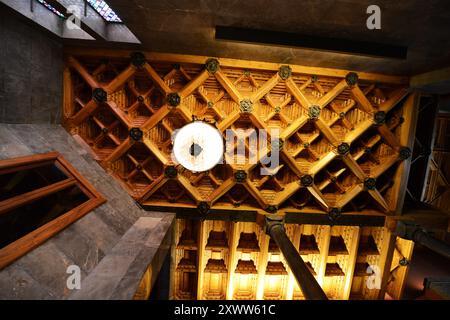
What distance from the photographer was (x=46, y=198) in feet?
9.46

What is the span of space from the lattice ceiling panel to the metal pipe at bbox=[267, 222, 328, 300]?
601 millimetres

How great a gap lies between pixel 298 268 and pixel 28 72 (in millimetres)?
5094

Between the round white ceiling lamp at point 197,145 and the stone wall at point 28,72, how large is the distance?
7.90 ft

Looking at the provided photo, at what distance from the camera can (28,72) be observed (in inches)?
128

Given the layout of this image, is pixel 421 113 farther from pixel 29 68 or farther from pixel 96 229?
pixel 29 68

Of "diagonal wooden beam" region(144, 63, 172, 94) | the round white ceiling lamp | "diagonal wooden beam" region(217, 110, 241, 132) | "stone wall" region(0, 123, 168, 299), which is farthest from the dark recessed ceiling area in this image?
"stone wall" region(0, 123, 168, 299)

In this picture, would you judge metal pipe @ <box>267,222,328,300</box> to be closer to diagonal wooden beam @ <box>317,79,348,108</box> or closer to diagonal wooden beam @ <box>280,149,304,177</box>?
diagonal wooden beam @ <box>280,149,304,177</box>

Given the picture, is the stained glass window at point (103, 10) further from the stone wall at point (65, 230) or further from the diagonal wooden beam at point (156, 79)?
the stone wall at point (65, 230)

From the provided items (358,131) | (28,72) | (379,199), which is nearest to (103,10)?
(28,72)

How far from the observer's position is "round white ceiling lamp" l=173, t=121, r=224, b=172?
3508mm

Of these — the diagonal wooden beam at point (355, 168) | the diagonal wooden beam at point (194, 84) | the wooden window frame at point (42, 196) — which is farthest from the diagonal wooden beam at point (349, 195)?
the wooden window frame at point (42, 196)

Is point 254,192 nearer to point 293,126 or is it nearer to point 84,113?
point 293,126

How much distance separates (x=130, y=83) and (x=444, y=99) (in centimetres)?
684
